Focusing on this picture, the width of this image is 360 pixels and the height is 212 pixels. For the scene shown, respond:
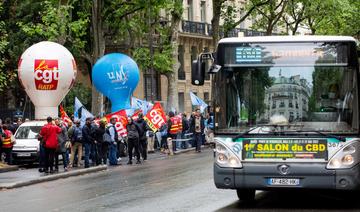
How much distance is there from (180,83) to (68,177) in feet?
111

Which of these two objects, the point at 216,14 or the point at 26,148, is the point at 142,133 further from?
the point at 216,14

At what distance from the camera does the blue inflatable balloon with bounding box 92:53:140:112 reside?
32706 millimetres

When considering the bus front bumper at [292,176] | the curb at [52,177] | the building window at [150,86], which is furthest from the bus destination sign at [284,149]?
the building window at [150,86]

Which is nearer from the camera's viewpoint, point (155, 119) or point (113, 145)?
point (113, 145)

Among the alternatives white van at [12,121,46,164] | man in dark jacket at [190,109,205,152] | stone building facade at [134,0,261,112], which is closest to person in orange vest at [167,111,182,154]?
man in dark jacket at [190,109,205,152]

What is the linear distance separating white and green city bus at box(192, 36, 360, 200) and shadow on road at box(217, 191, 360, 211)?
33.1 inches

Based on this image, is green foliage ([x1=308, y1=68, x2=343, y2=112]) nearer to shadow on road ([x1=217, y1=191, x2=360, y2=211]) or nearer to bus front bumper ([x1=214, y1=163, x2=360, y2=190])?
bus front bumper ([x1=214, y1=163, x2=360, y2=190])

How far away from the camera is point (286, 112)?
1263cm

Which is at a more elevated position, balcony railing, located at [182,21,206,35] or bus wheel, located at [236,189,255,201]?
balcony railing, located at [182,21,206,35]

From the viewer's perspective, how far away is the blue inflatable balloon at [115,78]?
107 feet

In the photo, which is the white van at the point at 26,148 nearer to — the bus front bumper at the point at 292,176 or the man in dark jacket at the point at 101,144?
the man in dark jacket at the point at 101,144

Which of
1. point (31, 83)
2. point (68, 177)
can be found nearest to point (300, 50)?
point (68, 177)

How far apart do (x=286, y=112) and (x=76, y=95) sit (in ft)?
105

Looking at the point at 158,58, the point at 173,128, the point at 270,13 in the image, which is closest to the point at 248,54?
the point at 173,128
